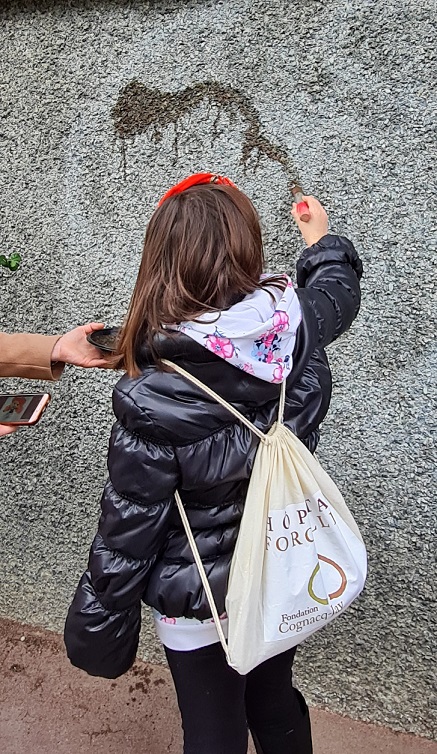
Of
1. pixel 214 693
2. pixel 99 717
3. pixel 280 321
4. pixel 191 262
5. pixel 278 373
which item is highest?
pixel 191 262

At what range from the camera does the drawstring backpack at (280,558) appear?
1337 millimetres

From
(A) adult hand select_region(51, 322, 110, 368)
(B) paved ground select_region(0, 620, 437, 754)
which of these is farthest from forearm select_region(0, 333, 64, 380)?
(B) paved ground select_region(0, 620, 437, 754)

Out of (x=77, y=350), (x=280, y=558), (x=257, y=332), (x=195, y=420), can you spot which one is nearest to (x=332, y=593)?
(x=280, y=558)

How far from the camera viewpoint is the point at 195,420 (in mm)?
1265

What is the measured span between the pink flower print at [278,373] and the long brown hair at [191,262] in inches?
6.3

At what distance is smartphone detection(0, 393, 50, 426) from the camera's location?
1.61 metres

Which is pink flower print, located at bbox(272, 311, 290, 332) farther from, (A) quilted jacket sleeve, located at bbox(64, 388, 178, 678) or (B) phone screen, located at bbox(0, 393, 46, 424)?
(B) phone screen, located at bbox(0, 393, 46, 424)

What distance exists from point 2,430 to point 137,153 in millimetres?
1287

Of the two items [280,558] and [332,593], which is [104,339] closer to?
[280,558]

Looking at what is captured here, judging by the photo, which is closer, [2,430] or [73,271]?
[2,430]

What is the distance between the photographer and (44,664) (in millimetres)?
2633

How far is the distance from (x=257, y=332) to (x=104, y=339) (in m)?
0.55

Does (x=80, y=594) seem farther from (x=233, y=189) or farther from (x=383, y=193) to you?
(x=383, y=193)

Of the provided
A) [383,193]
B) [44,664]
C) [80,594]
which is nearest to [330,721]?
[44,664]
